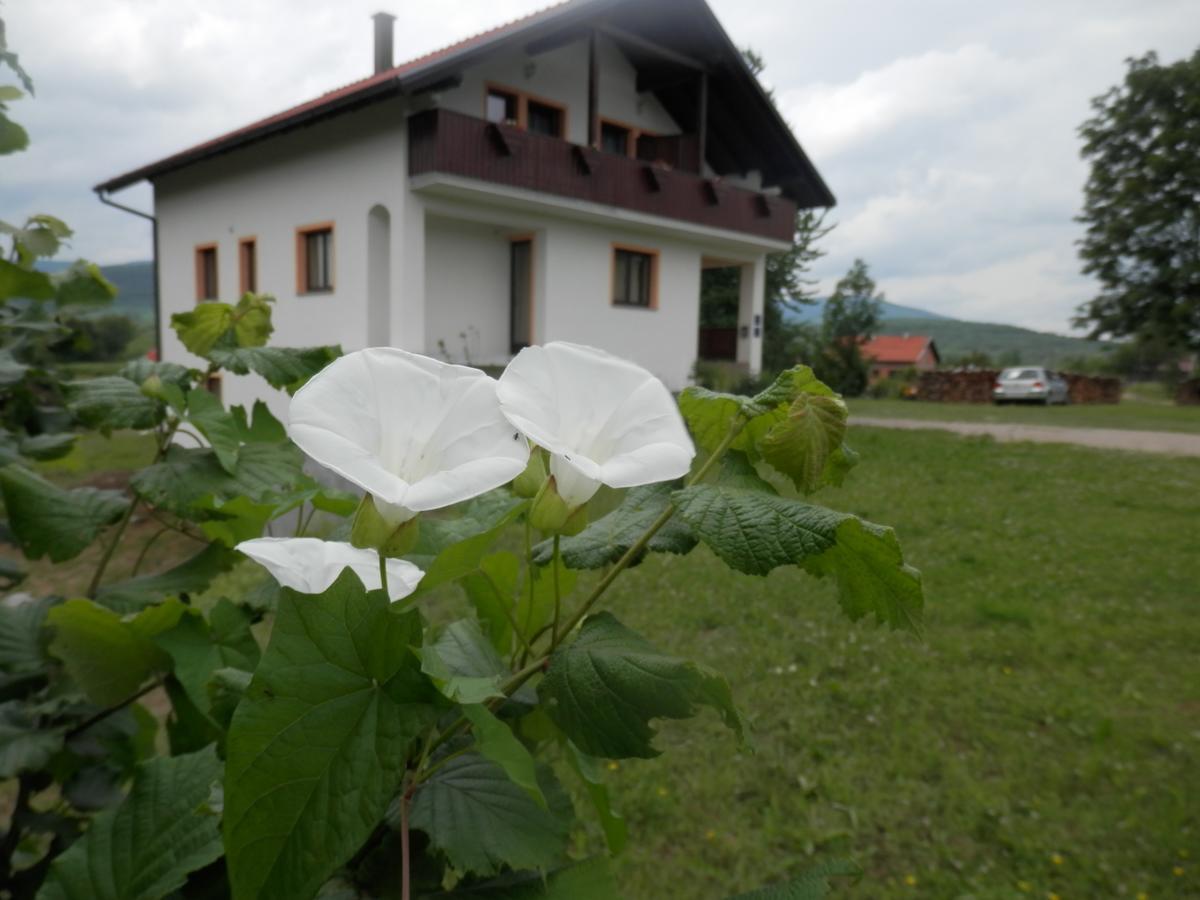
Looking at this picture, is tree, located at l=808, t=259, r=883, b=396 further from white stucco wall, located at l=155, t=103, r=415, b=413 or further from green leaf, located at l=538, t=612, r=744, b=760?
green leaf, located at l=538, t=612, r=744, b=760

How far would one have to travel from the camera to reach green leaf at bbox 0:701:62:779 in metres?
0.92

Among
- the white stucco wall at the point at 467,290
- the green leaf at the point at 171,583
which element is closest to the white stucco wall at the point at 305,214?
the white stucco wall at the point at 467,290

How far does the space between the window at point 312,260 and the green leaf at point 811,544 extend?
1157cm

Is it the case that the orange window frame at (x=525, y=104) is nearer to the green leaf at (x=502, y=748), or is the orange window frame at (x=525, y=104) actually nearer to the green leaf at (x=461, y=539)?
the green leaf at (x=461, y=539)

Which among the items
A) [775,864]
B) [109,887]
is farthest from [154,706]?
[109,887]

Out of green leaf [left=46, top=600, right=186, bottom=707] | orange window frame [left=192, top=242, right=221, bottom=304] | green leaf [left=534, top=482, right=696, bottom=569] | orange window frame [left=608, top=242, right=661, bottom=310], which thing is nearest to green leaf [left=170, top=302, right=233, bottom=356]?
green leaf [left=46, top=600, right=186, bottom=707]

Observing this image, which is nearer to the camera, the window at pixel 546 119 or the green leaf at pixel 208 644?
the green leaf at pixel 208 644

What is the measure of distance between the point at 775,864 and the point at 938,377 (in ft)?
82.6

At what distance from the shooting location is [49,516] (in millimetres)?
1029

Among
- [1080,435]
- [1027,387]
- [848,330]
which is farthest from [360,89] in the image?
[848,330]

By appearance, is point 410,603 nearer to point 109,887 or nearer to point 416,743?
point 416,743

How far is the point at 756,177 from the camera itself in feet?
48.7

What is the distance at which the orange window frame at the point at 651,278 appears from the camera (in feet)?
41.3

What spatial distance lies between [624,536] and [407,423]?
0.70 feet
